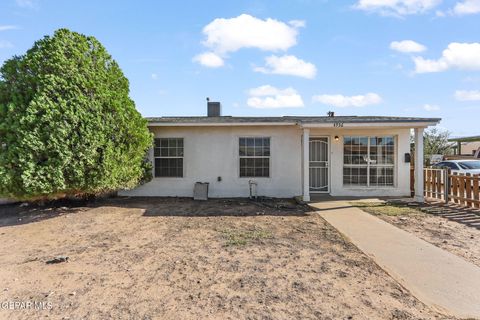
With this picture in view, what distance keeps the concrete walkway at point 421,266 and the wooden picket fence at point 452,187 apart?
3.74 metres

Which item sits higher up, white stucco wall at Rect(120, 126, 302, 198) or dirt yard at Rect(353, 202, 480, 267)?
white stucco wall at Rect(120, 126, 302, 198)

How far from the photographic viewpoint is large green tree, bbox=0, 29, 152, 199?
23.6 feet

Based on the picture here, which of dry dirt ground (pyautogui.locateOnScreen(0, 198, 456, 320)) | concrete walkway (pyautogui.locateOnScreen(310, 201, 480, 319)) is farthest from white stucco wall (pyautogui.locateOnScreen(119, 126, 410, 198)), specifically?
concrete walkway (pyautogui.locateOnScreen(310, 201, 480, 319))

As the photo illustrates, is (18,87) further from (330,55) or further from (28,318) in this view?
(330,55)

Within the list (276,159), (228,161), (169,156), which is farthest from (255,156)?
(169,156)

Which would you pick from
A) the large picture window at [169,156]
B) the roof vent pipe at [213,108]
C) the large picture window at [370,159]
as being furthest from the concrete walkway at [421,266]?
the roof vent pipe at [213,108]

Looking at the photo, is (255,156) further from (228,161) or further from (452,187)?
(452,187)

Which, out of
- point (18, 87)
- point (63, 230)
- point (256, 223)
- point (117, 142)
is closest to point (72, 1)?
point (18, 87)

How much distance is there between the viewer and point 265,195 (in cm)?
1084

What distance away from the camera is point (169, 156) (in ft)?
36.3

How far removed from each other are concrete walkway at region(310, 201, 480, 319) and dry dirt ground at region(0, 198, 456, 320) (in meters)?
0.23

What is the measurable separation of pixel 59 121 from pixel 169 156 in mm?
4305

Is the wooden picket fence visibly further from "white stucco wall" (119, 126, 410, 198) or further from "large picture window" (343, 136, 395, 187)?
"large picture window" (343, 136, 395, 187)

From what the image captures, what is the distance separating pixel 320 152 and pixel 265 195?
2.74 meters
